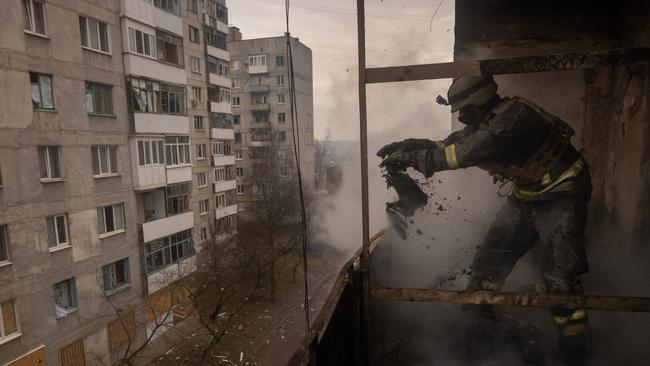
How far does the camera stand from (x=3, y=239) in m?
8.98

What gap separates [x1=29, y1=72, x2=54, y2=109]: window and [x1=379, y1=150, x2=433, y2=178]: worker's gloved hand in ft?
31.7

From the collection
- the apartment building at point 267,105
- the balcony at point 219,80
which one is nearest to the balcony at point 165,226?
the balcony at point 219,80

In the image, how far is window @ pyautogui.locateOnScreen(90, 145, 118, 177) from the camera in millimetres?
11453

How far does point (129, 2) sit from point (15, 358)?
986 cm

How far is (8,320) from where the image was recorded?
30.0ft

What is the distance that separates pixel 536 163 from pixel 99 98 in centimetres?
1179

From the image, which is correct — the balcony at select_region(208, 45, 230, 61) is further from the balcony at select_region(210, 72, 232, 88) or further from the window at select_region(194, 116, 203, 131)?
the window at select_region(194, 116, 203, 131)

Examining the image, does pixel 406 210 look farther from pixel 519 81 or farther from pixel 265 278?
pixel 265 278

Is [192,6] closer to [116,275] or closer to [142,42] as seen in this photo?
[142,42]

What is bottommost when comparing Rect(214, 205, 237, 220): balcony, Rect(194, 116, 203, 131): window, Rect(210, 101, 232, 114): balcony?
Rect(214, 205, 237, 220): balcony

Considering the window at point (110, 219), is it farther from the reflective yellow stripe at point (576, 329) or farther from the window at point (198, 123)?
the reflective yellow stripe at point (576, 329)

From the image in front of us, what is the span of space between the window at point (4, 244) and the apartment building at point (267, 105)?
70.2 feet

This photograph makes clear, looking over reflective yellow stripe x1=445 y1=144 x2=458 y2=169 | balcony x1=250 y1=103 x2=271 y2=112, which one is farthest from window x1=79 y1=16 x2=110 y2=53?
balcony x1=250 y1=103 x2=271 y2=112

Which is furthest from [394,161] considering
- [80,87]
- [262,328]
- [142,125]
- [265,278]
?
[265,278]
